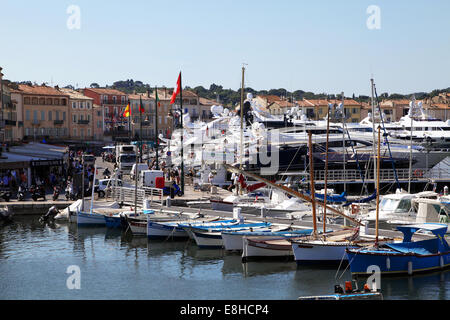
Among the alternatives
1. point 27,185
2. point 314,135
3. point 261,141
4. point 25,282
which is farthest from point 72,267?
point 314,135

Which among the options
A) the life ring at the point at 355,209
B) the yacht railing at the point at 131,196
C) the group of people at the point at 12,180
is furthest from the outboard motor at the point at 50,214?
the life ring at the point at 355,209

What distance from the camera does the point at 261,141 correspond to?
55.3 m

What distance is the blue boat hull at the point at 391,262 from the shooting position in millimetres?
25344

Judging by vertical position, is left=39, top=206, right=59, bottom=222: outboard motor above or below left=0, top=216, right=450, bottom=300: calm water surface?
above

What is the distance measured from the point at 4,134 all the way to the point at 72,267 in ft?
128

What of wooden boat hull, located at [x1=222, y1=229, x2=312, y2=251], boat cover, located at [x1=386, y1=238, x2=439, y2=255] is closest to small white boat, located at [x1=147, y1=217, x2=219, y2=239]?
wooden boat hull, located at [x1=222, y1=229, x2=312, y2=251]

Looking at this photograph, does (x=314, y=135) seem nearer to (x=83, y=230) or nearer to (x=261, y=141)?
(x=261, y=141)

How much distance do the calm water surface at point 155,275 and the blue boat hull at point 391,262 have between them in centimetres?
36

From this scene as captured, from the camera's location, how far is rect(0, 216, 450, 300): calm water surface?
24281mm

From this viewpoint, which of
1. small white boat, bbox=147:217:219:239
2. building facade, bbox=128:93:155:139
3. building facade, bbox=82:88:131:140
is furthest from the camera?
building facade, bbox=128:93:155:139

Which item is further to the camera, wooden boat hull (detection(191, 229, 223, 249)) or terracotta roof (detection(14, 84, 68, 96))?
terracotta roof (detection(14, 84, 68, 96))

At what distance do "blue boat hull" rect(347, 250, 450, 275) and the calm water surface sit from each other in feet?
1.17

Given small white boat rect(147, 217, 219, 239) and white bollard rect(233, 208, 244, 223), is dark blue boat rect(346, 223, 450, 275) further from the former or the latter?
small white boat rect(147, 217, 219, 239)

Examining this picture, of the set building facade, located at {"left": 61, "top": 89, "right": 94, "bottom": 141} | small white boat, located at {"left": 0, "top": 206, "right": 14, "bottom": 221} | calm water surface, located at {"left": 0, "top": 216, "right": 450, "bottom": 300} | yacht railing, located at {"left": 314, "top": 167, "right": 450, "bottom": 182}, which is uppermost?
building facade, located at {"left": 61, "top": 89, "right": 94, "bottom": 141}
